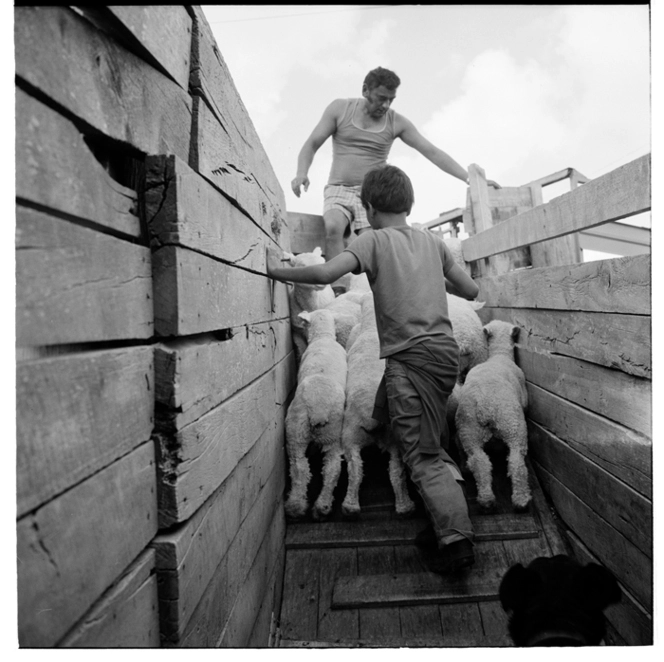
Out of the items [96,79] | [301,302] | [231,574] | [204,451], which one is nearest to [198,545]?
[204,451]

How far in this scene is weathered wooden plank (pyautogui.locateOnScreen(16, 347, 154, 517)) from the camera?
2.29ft

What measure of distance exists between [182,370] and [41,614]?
1.79 feet

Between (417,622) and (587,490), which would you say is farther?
(587,490)

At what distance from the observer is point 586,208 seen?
2129 mm

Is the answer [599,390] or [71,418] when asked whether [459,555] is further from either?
[71,418]

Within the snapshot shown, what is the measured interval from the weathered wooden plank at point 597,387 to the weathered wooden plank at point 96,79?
1697 mm

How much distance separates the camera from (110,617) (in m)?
0.88

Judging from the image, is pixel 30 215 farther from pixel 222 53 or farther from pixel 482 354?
pixel 482 354

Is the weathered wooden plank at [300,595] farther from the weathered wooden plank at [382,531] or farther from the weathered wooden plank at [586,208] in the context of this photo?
the weathered wooden plank at [586,208]

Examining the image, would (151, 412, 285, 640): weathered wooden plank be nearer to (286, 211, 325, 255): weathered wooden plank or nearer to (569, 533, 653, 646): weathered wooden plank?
(569, 533, 653, 646): weathered wooden plank

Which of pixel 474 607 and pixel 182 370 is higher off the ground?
pixel 182 370

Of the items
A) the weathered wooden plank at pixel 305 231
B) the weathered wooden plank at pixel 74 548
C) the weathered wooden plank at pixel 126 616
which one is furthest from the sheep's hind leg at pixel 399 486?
the weathered wooden plank at pixel 305 231

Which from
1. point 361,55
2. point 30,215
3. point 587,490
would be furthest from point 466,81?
point 587,490

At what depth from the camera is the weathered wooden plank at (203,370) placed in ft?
3.68
